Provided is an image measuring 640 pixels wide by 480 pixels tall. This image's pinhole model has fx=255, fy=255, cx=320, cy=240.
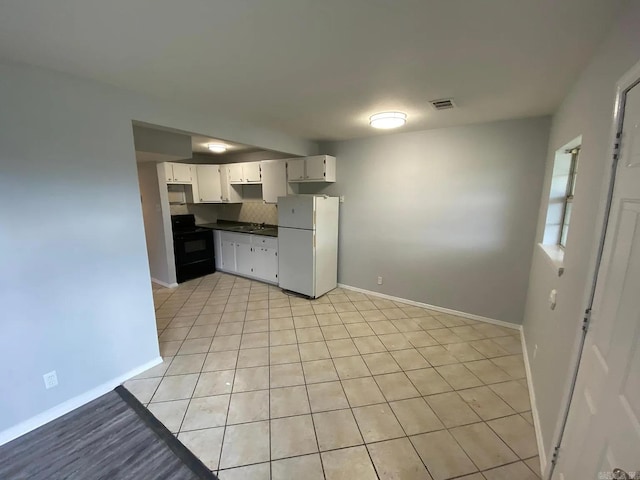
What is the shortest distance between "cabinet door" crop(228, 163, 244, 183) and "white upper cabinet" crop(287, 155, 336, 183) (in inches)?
45.5

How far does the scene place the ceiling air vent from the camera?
2.21 meters

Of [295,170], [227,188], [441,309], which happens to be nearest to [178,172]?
[227,188]

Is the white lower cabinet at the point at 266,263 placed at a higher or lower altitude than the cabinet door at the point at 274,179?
lower

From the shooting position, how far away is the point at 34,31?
1280 mm

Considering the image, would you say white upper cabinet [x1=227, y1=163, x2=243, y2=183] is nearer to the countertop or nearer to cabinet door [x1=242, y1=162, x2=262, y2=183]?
cabinet door [x1=242, y1=162, x2=262, y2=183]

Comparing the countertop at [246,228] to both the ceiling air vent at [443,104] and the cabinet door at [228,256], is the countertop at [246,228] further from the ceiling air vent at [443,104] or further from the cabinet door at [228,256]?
the ceiling air vent at [443,104]

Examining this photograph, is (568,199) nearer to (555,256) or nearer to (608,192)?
(555,256)

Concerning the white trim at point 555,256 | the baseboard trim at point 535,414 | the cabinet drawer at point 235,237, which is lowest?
the baseboard trim at point 535,414

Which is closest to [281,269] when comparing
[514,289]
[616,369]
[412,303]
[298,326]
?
[298,326]

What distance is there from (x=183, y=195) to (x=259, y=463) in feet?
16.1

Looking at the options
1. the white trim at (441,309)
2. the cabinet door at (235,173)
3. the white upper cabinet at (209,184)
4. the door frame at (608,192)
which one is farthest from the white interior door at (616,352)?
the white upper cabinet at (209,184)

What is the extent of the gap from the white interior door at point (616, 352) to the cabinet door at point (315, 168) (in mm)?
3234

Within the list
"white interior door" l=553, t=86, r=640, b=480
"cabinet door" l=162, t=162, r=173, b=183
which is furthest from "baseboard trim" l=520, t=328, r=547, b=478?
"cabinet door" l=162, t=162, r=173, b=183

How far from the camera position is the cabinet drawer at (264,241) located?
4.31 metres
